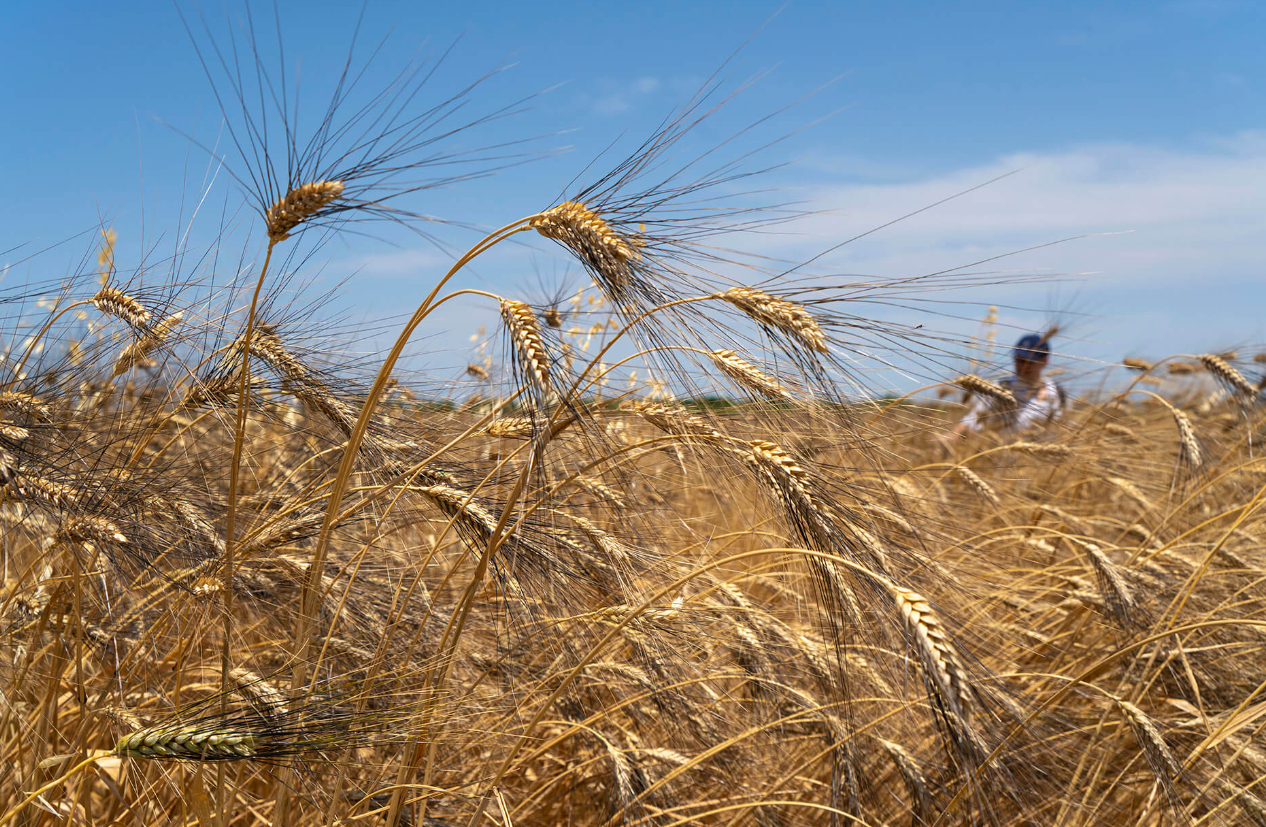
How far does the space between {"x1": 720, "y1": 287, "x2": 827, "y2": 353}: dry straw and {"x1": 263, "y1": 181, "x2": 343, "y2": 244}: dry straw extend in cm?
73

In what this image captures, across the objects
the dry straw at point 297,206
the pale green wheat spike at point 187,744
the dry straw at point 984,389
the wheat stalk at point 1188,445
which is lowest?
the wheat stalk at point 1188,445

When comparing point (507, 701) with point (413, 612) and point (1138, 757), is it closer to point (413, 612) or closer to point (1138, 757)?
point (413, 612)

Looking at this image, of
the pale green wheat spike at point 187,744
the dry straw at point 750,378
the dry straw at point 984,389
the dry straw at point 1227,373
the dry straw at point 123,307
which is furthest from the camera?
the dry straw at point 1227,373

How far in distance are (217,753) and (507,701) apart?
980mm

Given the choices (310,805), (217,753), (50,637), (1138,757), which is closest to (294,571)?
(310,805)

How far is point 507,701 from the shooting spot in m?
1.93

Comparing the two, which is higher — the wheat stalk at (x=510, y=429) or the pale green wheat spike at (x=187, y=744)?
the wheat stalk at (x=510, y=429)

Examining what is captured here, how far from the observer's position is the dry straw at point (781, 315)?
4.34ft

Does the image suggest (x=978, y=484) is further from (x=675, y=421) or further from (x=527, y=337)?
(x=527, y=337)

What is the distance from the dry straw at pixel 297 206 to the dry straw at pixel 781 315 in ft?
2.41

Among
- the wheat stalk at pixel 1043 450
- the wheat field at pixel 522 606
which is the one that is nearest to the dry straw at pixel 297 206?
the wheat field at pixel 522 606

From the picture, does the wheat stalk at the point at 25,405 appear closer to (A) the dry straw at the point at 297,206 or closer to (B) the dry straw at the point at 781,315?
(A) the dry straw at the point at 297,206

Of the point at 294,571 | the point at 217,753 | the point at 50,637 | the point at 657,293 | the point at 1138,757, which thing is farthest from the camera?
the point at 50,637

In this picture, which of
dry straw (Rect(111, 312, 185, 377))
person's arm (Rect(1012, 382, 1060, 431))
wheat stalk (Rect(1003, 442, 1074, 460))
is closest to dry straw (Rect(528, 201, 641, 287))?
dry straw (Rect(111, 312, 185, 377))
